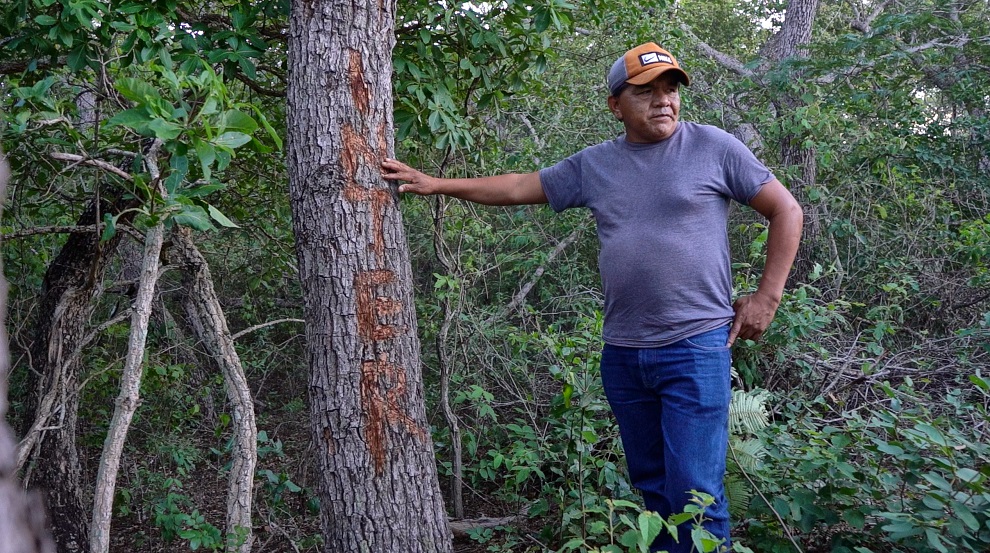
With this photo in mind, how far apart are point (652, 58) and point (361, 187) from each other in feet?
4.08

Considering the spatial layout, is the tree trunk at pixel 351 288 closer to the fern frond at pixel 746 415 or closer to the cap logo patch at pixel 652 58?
the cap logo patch at pixel 652 58

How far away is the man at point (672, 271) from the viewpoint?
10.7 ft

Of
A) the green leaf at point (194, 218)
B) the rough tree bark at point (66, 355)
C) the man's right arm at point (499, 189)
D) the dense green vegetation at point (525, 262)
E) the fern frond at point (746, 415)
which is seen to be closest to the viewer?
the green leaf at point (194, 218)

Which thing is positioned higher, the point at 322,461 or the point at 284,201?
the point at 284,201

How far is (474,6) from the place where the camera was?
4523mm

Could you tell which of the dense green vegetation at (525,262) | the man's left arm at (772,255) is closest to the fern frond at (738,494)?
the dense green vegetation at (525,262)

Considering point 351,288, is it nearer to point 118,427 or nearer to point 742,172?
point 118,427

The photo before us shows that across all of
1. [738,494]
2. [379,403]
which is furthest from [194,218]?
[738,494]

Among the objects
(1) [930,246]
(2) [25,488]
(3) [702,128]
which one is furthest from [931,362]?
(2) [25,488]

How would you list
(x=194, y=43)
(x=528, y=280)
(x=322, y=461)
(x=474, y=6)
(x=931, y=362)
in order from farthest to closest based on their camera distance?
(x=528, y=280), (x=931, y=362), (x=474, y=6), (x=194, y=43), (x=322, y=461)

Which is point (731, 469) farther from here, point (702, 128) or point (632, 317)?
point (702, 128)

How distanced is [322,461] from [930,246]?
5369mm

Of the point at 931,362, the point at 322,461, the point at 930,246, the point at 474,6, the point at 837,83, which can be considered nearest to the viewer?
the point at 322,461

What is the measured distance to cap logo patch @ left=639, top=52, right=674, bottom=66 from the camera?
11.0 feet
